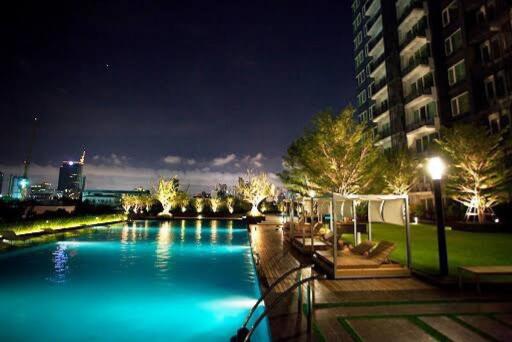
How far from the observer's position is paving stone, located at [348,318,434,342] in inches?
180

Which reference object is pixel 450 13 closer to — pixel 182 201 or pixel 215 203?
pixel 215 203

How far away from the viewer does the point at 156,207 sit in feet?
166

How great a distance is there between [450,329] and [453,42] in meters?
31.3

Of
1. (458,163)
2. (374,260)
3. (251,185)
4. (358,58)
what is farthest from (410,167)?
(358,58)

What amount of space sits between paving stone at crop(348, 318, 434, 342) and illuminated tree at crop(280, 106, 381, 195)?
54.4ft

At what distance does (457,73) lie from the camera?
89.8ft

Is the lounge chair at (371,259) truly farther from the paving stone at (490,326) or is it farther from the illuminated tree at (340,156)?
the illuminated tree at (340,156)

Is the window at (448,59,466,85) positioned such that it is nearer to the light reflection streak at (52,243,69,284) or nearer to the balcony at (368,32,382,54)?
the balcony at (368,32,382,54)

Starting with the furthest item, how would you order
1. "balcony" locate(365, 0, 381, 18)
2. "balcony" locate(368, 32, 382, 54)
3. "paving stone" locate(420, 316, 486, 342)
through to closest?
"balcony" locate(365, 0, 381, 18)
"balcony" locate(368, 32, 382, 54)
"paving stone" locate(420, 316, 486, 342)

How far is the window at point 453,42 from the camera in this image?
27.0m

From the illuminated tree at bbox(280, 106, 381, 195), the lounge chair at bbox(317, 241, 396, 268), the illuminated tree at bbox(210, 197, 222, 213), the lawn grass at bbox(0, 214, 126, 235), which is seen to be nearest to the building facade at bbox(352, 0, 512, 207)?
the illuminated tree at bbox(280, 106, 381, 195)

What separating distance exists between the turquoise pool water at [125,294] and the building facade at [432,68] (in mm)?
21420

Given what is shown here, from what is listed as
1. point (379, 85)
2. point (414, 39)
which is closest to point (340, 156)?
point (414, 39)

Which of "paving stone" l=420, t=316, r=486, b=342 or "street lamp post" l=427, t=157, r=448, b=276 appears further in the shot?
"street lamp post" l=427, t=157, r=448, b=276
